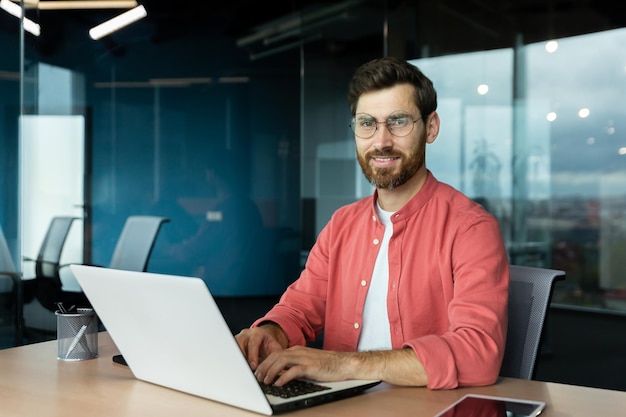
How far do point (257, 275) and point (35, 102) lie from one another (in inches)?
74.3

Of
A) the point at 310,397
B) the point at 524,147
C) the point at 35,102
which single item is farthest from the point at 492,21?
the point at 310,397

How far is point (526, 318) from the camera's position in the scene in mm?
1900

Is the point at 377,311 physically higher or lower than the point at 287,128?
lower

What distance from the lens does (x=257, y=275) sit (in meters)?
5.57

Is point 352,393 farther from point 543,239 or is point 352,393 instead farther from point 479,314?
point 543,239

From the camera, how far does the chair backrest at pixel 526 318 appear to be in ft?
6.14

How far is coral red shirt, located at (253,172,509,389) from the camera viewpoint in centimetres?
161

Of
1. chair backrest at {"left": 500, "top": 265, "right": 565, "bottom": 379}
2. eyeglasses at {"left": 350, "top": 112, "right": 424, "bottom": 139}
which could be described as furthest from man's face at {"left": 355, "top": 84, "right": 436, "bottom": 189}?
chair backrest at {"left": 500, "top": 265, "right": 565, "bottom": 379}

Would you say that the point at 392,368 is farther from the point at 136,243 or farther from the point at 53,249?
the point at 53,249

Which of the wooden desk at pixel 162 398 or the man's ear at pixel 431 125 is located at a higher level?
the man's ear at pixel 431 125

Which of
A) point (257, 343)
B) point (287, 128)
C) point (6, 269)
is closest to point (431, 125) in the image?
point (257, 343)

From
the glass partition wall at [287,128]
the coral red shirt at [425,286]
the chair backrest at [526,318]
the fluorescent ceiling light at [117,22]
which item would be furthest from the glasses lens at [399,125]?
the fluorescent ceiling light at [117,22]

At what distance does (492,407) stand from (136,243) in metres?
3.61

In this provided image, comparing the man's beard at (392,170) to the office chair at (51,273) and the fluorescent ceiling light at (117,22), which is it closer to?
the office chair at (51,273)
